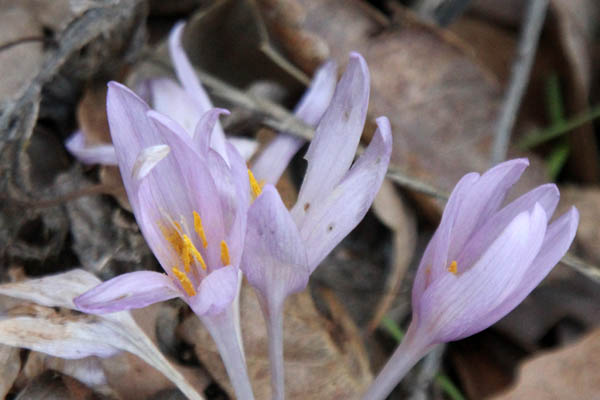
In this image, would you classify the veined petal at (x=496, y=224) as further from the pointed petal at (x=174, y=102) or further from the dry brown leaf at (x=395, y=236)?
the pointed petal at (x=174, y=102)

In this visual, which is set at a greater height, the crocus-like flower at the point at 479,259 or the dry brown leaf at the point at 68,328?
the crocus-like flower at the point at 479,259

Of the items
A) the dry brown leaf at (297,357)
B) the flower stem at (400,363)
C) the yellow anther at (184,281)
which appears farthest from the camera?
the dry brown leaf at (297,357)

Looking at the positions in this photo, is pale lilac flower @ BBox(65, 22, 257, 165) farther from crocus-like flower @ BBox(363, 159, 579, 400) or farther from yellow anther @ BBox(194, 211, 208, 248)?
crocus-like flower @ BBox(363, 159, 579, 400)

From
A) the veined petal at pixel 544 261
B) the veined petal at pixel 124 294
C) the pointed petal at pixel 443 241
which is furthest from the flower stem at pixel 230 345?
the veined petal at pixel 544 261

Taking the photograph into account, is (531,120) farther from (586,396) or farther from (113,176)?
(113,176)

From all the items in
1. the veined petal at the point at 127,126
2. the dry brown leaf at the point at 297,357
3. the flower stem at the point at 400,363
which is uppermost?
the veined petal at the point at 127,126

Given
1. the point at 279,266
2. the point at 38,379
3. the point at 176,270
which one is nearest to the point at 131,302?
the point at 176,270

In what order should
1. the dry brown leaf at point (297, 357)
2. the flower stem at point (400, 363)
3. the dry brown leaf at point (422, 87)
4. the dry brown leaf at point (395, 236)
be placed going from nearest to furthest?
the flower stem at point (400, 363) < the dry brown leaf at point (297, 357) < the dry brown leaf at point (395, 236) < the dry brown leaf at point (422, 87)
